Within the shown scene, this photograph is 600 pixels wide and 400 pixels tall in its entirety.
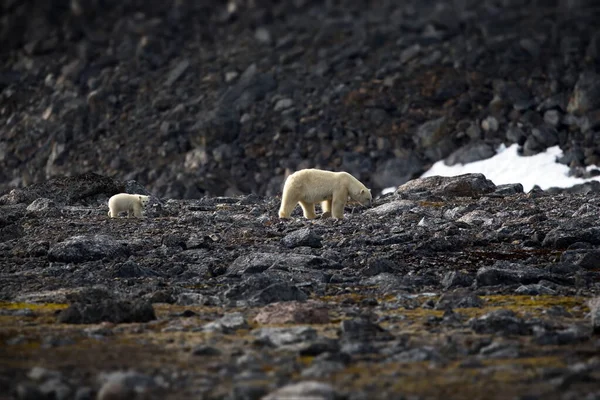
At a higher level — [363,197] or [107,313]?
[363,197]

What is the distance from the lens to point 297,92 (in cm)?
6278

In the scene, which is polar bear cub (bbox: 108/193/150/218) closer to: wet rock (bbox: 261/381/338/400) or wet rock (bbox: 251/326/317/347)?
wet rock (bbox: 251/326/317/347)

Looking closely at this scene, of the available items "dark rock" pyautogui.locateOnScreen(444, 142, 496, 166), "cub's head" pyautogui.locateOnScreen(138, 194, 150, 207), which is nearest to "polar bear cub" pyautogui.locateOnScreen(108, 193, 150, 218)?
"cub's head" pyautogui.locateOnScreen(138, 194, 150, 207)

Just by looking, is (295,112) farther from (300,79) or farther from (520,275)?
(520,275)

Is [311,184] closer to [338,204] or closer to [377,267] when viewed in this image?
[338,204]

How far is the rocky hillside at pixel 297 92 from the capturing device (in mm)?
55812

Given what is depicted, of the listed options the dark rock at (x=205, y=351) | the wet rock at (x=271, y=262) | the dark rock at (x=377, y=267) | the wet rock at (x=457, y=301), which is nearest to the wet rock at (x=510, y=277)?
the wet rock at (x=457, y=301)

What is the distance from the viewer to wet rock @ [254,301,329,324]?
39.6 ft

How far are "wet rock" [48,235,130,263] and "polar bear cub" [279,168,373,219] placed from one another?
6464mm

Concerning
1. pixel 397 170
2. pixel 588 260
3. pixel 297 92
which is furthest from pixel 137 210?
pixel 297 92

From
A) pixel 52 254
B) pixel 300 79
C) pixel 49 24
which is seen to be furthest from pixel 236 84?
pixel 52 254

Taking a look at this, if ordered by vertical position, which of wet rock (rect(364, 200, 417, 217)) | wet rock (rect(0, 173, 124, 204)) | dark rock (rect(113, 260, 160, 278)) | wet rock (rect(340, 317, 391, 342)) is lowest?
wet rock (rect(340, 317, 391, 342))

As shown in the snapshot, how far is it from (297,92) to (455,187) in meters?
33.7

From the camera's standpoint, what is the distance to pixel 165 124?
62.9 meters
